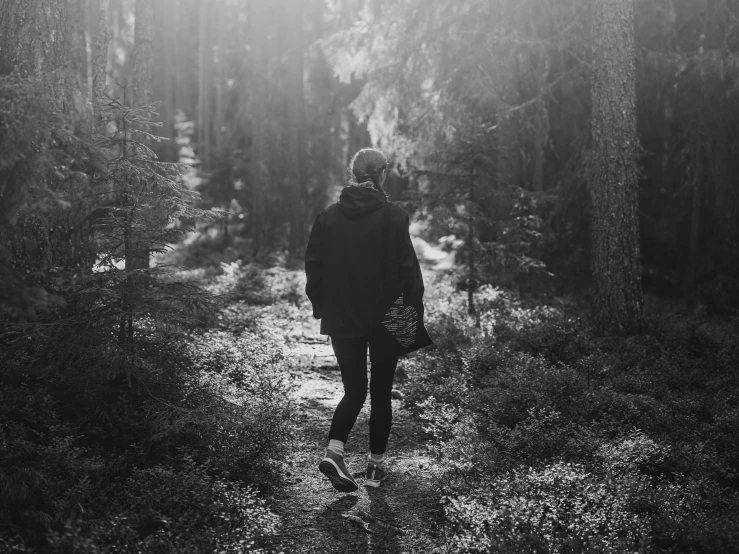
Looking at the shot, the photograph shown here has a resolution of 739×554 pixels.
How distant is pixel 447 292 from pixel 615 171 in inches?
204

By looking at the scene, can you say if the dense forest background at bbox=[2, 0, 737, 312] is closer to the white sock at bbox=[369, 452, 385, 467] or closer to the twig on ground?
the white sock at bbox=[369, 452, 385, 467]

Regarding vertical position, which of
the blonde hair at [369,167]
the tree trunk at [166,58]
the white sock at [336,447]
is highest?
the tree trunk at [166,58]

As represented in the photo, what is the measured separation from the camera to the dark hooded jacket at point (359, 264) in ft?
15.3

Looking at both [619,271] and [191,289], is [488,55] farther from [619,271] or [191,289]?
[191,289]

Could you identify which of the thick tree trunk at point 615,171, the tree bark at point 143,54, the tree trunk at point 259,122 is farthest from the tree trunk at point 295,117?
the thick tree trunk at point 615,171

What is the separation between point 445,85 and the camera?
12742 mm

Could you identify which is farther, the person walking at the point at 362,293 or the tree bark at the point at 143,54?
the tree bark at the point at 143,54

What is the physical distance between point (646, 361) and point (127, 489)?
20.5ft

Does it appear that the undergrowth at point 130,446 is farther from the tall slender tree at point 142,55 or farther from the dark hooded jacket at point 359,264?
the tall slender tree at point 142,55

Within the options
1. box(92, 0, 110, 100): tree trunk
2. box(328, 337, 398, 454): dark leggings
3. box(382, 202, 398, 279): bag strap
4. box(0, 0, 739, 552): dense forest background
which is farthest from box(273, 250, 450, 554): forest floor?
box(92, 0, 110, 100): tree trunk

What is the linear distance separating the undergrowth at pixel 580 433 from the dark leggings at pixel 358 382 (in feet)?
2.54

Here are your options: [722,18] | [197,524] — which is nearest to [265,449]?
[197,524]

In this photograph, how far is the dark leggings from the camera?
185 inches

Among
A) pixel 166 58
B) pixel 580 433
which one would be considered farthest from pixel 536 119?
pixel 166 58
